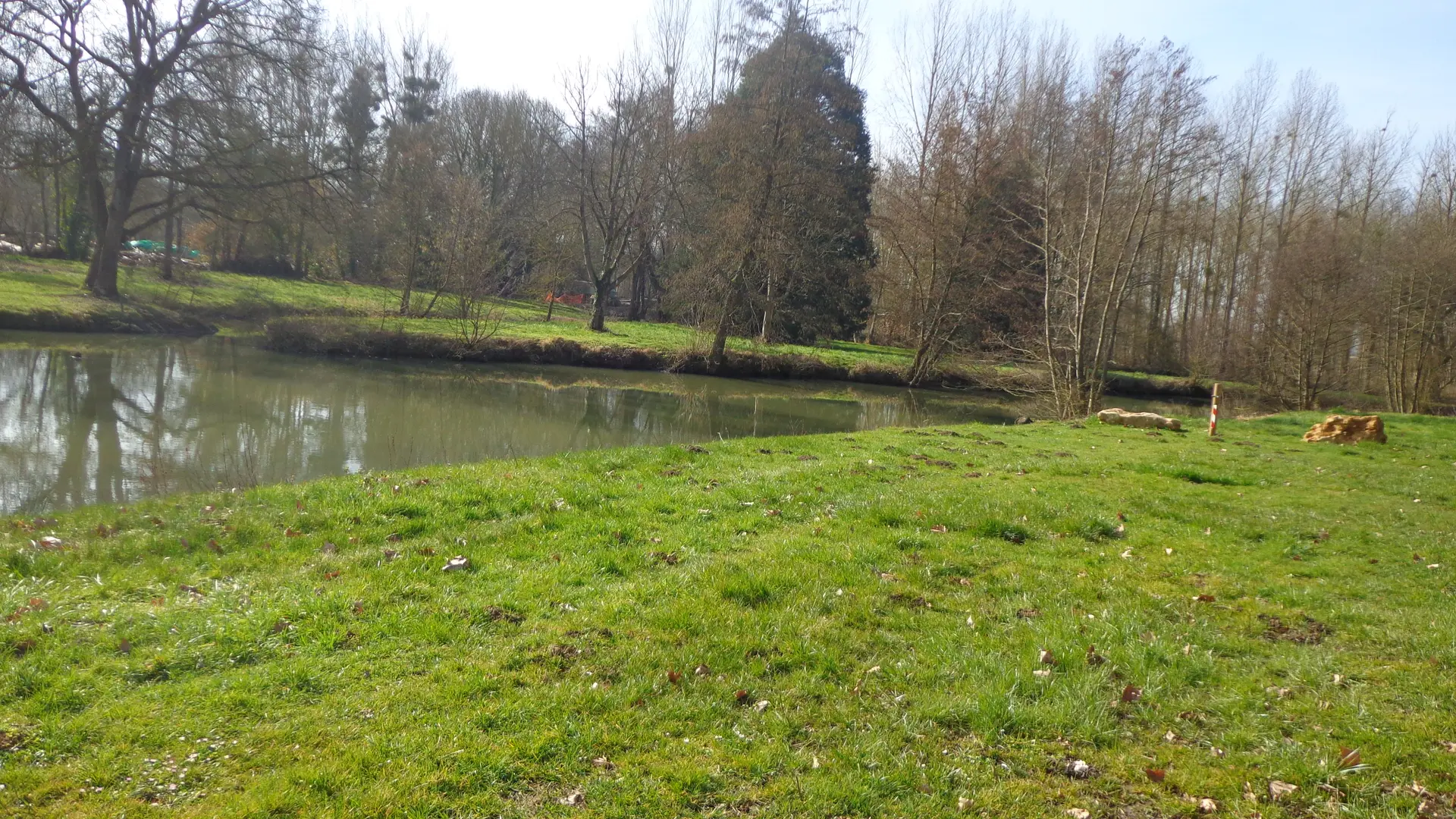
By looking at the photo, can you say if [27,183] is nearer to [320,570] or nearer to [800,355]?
[800,355]

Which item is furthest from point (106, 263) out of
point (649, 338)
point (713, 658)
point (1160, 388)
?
point (1160, 388)

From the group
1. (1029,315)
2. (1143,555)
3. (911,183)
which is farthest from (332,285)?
(1143,555)

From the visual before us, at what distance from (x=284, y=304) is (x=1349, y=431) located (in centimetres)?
3373

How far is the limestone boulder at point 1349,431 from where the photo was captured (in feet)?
49.4

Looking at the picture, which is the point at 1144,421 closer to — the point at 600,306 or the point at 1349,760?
the point at 1349,760

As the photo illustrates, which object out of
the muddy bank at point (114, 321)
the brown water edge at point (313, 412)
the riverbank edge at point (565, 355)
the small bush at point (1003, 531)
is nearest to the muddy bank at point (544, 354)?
the riverbank edge at point (565, 355)

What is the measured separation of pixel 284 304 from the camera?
32062 mm

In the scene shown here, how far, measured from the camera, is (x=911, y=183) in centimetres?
3197

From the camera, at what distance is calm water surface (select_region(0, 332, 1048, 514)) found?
1138 cm

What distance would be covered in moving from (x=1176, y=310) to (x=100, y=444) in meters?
46.5

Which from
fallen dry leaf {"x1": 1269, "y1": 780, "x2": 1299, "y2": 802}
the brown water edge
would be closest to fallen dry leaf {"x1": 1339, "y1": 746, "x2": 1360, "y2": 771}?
fallen dry leaf {"x1": 1269, "y1": 780, "x2": 1299, "y2": 802}

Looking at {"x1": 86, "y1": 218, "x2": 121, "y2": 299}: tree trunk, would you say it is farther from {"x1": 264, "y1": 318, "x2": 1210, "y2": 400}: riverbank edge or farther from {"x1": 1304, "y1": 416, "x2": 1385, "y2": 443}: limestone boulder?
{"x1": 1304, "y1": 416, "x2": 1385, "y2": 443}: limestone boulder

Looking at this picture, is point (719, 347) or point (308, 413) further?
point (719, 347)

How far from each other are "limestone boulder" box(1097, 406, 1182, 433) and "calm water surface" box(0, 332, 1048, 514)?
538cm
